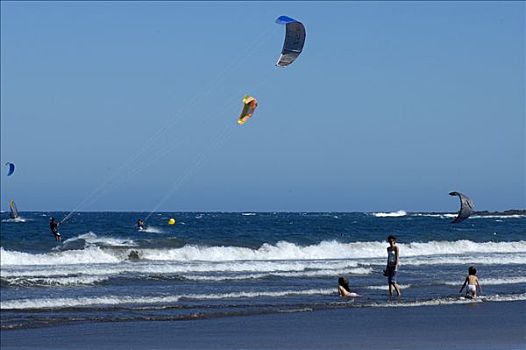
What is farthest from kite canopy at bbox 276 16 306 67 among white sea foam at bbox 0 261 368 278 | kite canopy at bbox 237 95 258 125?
white sea foam at bbox 0 261 368 278

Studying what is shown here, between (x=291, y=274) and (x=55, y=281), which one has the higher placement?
(x=291, y=274)

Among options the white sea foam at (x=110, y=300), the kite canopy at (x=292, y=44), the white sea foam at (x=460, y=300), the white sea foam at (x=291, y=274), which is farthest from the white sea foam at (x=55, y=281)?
the white sea foam at (x=460, y=300)

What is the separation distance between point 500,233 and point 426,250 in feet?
58.7

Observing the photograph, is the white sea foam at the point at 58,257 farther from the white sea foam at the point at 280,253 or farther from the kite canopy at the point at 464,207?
the kite canopy at the point at 464,207

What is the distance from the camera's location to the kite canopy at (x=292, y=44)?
72.7ft

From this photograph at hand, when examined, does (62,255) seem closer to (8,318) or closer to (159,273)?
(159,273)

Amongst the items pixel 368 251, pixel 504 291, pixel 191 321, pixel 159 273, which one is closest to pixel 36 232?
pixel 368 251

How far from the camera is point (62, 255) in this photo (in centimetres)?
3098

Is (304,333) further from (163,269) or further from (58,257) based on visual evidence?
(58,257)

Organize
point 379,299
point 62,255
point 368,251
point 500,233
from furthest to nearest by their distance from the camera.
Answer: point 500,233
point 368,251
point 62,255
point 379,299

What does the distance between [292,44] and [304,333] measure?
9.66m

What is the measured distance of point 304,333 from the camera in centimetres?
1415

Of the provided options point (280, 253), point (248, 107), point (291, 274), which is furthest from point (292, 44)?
point (280, 253)

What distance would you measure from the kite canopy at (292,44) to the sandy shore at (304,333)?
727cm
